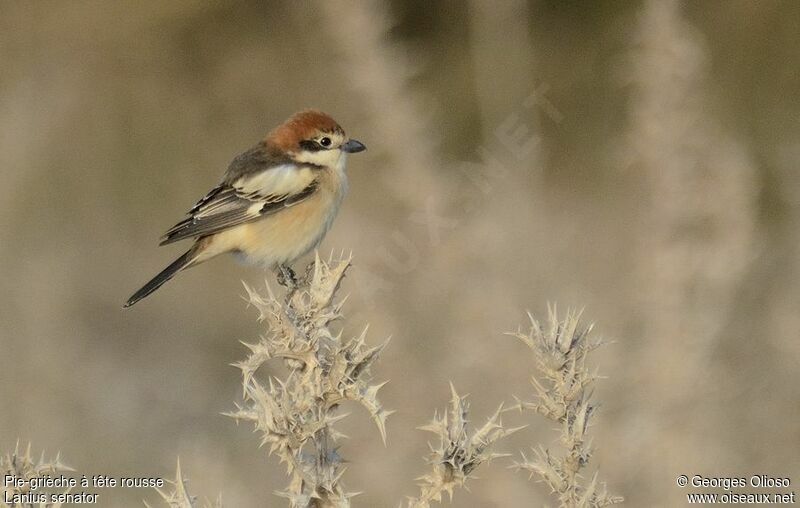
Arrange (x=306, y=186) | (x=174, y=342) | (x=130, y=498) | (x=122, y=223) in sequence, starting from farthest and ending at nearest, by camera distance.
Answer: (x=122, y=223)
(x=174, y=342)
(x=130, y=498)
(x=306, y=186)

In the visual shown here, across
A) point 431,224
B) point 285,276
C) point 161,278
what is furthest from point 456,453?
point 161,278

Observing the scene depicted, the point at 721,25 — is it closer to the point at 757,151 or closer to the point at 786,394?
the point at 757,151

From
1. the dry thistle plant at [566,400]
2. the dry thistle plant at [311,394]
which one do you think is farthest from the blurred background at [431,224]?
the dry thistle plant at [566,400]

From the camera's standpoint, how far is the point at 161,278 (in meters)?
4.54

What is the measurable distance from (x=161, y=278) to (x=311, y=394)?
2.31m

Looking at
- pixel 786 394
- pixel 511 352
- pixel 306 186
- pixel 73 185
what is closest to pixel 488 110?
pixel 306 186

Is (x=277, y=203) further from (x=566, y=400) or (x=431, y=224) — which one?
(x=566, y=400)

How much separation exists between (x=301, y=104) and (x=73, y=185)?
2362mm

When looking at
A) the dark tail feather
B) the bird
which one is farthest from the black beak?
the dark tail feather

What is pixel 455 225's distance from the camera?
4.09 metres

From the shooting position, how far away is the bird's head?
4.97 m

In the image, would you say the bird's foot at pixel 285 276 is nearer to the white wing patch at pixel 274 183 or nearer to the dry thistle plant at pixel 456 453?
the white wing patch at pixel 274 183

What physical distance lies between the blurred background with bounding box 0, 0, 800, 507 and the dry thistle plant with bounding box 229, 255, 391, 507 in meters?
0.90

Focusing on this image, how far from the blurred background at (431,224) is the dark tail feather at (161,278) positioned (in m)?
0.41
